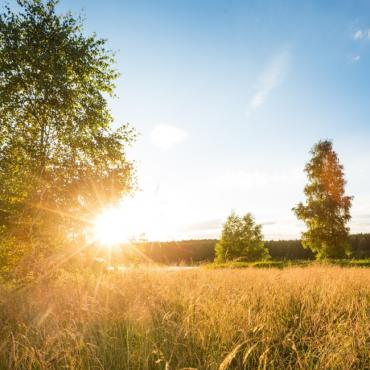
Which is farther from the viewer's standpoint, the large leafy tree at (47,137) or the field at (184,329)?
the large leafy tree at (47,137)

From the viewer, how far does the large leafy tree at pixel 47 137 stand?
367 inches

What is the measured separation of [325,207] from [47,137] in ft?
91.7

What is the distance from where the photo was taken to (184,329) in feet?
12.9

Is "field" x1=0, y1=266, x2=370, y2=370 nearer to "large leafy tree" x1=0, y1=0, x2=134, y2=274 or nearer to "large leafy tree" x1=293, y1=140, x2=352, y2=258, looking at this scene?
"large leafy tree" x1=0, y1=0, x2=134, y2=274

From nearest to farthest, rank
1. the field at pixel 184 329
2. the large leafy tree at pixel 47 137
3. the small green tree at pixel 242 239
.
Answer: the field at pixel 184 329
the large leafy tree at pixel 47 137
the small green tree at pixel 242 239

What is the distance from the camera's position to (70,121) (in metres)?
10.1

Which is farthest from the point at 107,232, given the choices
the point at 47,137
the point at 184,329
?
the point at 184,329

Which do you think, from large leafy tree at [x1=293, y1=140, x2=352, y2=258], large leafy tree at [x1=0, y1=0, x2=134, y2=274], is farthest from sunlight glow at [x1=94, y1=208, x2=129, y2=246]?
large leafy tree at [x1=293, y1=140, x2=352, y2=258]

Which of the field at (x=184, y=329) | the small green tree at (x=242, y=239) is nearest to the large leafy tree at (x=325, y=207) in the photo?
the small green tree at (x=242, y=239)

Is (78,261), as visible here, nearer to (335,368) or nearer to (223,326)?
(223,326)

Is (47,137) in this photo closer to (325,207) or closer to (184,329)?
(184,329)

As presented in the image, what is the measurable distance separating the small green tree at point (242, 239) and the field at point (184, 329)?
1173 inches

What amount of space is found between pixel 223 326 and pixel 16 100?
9162 millimetres

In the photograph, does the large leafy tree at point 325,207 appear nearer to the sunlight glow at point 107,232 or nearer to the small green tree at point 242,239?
the small green tree at point 242,239
